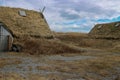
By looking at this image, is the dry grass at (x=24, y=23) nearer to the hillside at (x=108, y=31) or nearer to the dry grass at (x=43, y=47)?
the dry grass at (x=43, y=47)

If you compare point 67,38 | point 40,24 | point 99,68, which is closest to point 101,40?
point 67,38

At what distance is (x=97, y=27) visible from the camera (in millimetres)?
61406

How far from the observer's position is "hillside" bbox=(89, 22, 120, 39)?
49.7 meters

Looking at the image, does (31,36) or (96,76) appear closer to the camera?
(96,76)

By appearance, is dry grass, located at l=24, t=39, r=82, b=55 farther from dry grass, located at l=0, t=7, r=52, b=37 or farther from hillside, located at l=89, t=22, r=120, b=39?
hillside, located at l=89, t=22, r=120, b=39

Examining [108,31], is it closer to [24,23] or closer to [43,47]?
[24,23]

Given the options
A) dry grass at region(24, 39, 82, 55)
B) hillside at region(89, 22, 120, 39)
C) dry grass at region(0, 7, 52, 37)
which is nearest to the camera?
dry grass at region(24, 39, 82, 55)

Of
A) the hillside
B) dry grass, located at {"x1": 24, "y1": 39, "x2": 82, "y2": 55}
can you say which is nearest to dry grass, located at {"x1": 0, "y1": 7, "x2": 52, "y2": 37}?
dry grass, located at {"x1": 24, "y1": 39, "x2": 82, "y2": 55}

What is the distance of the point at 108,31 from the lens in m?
53.7

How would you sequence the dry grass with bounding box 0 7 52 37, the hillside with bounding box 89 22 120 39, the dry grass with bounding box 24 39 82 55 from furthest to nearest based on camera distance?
the hillside with bounding box 89 22 120 39 < the dry grass with bounding box 0 7 52 37 < the dry grass with bounding box 24 39 82 55

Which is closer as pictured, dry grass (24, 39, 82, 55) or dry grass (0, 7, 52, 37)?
dry grass (24, 39, 82, 55)

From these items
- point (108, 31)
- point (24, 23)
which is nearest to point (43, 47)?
point (24, 23)

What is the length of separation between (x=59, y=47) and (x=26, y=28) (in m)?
5.66

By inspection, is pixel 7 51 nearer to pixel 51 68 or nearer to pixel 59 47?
pixel 59 47
